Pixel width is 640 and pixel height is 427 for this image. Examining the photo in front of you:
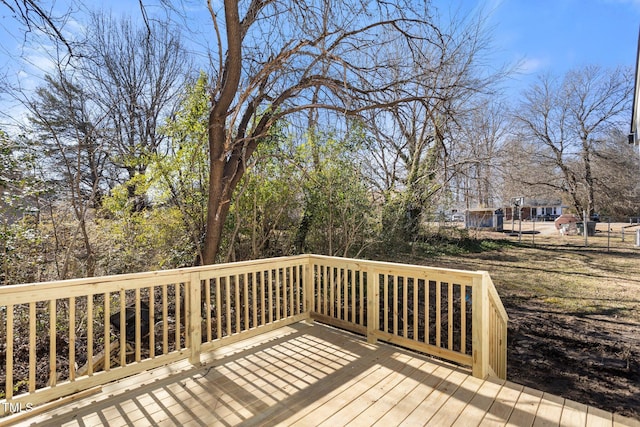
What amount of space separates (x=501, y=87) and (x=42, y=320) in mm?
10427

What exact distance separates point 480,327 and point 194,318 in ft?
7.75

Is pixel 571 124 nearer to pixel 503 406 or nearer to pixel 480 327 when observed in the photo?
pixel 480 327

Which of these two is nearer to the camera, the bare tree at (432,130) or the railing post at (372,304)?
the railing post at (372,304)

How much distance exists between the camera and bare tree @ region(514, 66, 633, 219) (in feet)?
56.0

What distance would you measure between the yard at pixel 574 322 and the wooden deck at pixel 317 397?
5.05 ft

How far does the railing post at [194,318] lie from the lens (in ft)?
9.00

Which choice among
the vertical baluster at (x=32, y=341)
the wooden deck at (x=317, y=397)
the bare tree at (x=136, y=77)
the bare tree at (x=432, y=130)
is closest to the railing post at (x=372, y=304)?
the wooden deck at (x=317, y=397)

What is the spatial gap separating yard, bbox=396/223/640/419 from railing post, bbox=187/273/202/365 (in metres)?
3.37

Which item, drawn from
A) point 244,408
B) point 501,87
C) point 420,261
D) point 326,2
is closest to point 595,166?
point 501,87

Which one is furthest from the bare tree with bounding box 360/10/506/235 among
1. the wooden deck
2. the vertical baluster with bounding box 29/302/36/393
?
the vertical baluster with bounding box 29/302/36/393

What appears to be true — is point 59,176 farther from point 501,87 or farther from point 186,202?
point 501,87

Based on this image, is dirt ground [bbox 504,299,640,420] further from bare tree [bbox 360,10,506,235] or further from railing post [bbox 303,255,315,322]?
bare tree [bbox 360,10,506,235]

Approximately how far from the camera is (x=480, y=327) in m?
2.51

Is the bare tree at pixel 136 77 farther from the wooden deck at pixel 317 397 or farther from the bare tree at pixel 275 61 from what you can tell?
the wooden deck at pixel 317 397
